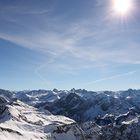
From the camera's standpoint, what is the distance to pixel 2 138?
196250 millimetres
